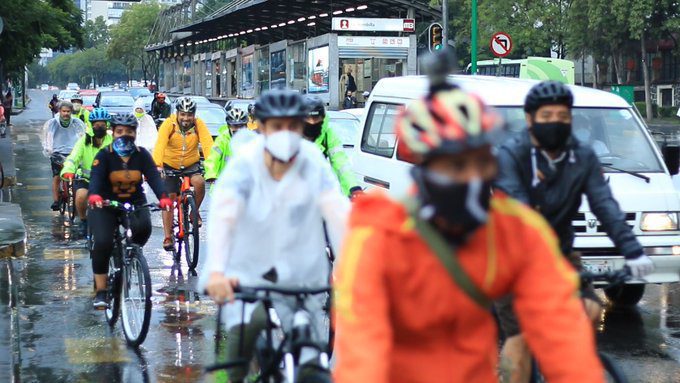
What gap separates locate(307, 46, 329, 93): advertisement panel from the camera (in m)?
47.6

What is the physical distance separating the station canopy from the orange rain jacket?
41820 millimetres

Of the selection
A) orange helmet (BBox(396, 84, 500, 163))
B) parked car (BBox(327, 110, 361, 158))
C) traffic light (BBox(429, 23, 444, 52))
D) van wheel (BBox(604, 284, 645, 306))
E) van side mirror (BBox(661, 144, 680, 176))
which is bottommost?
van wheel (BBox(604, 284, 645, 306))

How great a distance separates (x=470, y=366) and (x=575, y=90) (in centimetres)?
713

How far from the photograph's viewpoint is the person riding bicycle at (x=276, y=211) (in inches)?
196

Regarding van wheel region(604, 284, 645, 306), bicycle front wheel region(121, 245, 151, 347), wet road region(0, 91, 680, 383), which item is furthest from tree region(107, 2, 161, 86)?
bicycle front wheel region(121, 245, 151, 347)

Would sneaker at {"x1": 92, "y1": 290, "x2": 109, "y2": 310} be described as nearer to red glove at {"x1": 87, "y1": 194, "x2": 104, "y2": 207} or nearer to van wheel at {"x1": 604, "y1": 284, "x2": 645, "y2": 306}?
red glove at {"x1": 87, "y1": 194, "x2": 104, "y2": 207}

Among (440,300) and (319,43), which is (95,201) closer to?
(440,300)

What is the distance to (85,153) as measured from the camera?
41.7 ft

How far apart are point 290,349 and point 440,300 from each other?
75.4 inches

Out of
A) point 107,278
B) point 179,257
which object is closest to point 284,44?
point 179,257

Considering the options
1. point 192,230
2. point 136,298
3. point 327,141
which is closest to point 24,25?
point 192,230

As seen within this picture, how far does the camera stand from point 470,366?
3080mm

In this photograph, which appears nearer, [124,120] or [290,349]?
[290,349]

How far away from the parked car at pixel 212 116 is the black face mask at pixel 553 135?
22186mm
